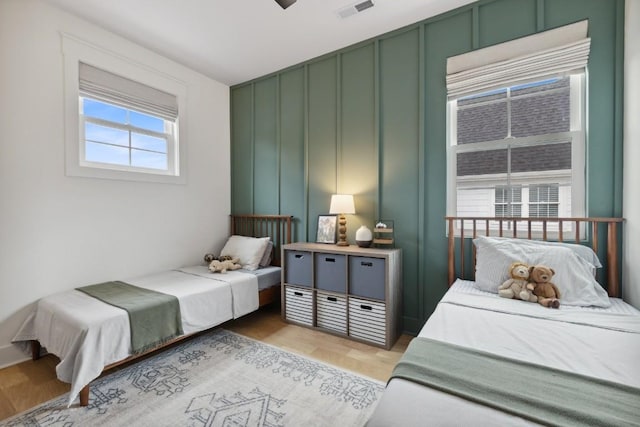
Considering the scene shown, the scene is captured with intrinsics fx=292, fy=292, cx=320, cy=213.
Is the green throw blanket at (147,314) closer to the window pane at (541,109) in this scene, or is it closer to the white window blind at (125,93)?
the white window blind at (125,93)

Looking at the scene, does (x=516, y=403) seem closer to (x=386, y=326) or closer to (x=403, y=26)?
(x=386, y=326)

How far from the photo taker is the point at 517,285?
1908mm

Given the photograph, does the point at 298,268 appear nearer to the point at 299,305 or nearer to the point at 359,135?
the point at 299,305

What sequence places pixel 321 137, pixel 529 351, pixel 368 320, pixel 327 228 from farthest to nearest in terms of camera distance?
pixel 321 137, pixel 327 228, pixel 368 320, pixel 529 351

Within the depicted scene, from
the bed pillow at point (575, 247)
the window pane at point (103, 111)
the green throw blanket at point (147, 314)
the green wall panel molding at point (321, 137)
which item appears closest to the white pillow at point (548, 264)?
the bed pillow at point (575, 247)

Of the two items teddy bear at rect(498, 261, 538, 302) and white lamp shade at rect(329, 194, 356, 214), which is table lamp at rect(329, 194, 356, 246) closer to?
white lamp shade at rect(329, 194, 356, 214)

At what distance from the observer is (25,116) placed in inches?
89.5

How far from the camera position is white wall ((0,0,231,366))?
220cm

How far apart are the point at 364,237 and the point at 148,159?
2454mm

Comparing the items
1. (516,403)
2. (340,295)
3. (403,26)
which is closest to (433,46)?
(403,26)

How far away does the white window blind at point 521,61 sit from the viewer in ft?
6.79

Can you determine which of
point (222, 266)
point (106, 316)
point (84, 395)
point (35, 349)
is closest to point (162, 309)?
point (106, 316)

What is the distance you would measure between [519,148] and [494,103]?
1.42ft

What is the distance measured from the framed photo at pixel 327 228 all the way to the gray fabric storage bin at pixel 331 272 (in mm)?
337
